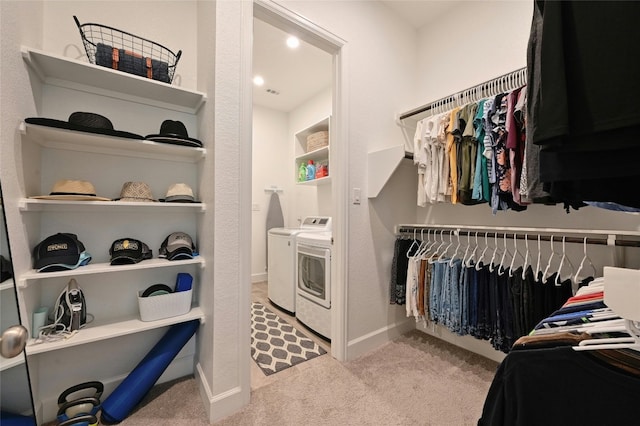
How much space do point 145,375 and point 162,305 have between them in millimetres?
380

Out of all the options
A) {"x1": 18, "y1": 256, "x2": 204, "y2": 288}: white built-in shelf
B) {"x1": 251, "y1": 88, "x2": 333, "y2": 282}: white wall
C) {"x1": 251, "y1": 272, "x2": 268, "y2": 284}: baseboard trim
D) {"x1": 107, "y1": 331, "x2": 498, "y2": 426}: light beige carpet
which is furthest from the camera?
{"x1": 251, "y1": 272, "x2": 268, "y2": 284}: baseboard trim

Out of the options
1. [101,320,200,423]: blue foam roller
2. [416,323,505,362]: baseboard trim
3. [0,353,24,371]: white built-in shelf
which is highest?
[0,353,24,371]: white built-in shelf

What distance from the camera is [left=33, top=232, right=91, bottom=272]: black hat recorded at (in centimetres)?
118

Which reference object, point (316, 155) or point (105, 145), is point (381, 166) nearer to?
point (316, 155)

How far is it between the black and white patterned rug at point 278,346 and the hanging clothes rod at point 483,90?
213 cm

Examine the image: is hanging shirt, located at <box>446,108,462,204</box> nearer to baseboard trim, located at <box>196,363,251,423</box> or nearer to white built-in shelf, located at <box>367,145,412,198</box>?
white built-in shelf, located at <box>367,145,412,198</box>

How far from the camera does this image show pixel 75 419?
46.1 inches

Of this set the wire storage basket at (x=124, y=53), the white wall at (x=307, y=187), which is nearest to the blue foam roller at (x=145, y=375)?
the wire storage basket at (x=124, y=53)

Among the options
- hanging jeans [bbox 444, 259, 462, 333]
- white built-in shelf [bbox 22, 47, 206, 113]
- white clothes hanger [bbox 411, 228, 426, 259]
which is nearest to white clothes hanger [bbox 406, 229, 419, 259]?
white clothes hanger [bbox 411, 228, 426, 259]

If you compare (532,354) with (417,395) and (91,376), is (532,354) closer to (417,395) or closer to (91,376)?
(417,395)

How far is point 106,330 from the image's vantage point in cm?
132

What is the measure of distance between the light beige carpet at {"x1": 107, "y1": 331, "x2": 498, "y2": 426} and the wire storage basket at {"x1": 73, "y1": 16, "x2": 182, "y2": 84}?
1857 mm

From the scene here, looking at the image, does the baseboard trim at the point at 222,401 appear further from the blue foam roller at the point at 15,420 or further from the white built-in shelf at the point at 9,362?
the white built-in shelf at the point at 9,362

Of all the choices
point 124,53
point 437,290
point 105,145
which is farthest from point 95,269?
point 437,290
